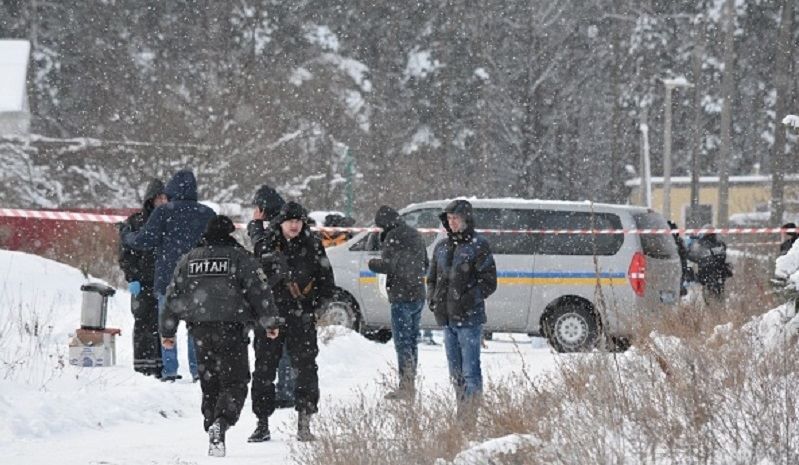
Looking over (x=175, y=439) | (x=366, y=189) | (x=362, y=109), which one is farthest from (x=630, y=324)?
(x=362, y=109)

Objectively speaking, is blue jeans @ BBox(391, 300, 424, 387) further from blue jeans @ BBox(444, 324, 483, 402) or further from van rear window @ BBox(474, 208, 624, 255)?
van rear window @ BBox(474, 208, 624, 255)

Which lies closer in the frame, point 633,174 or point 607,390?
point 607,390

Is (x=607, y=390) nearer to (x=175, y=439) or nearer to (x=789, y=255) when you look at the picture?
(x=789, y=255)

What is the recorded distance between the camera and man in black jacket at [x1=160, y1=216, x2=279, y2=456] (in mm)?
9102

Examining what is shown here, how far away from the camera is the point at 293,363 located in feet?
32.7

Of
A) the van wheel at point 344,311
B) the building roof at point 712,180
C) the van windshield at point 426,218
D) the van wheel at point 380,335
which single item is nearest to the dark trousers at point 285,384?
the van windshield at point 426,218

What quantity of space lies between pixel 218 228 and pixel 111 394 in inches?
117

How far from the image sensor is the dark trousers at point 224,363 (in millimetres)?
9141

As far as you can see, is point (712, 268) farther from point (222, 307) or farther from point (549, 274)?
point (222, 307)

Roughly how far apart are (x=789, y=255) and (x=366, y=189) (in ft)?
134

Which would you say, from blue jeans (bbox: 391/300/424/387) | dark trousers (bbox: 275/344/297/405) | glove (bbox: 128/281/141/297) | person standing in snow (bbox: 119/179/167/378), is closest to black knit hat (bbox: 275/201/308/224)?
dark trousers (bbox: 275/344/297/405)

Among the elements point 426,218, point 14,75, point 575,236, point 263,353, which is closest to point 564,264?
point 575,236

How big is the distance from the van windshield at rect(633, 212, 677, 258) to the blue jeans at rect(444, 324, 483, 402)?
7293mm

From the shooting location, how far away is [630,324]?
43.9 ft
